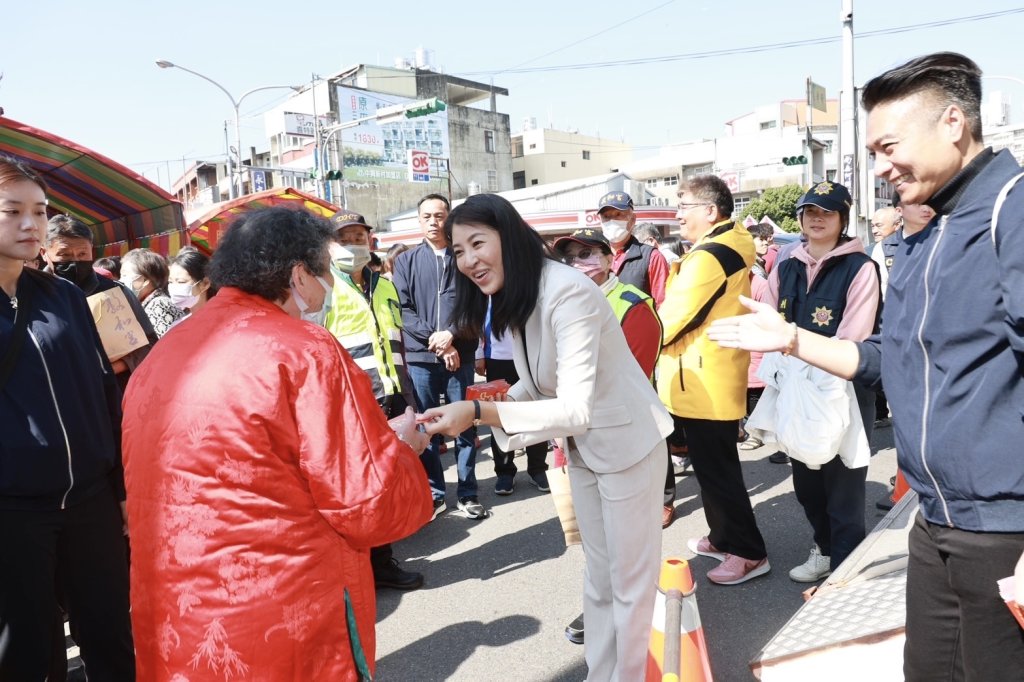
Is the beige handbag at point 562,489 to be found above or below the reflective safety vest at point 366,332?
below

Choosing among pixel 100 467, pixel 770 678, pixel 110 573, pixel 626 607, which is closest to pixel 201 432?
pixel 100 467

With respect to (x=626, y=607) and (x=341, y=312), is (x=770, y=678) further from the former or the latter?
(x=341, y=312)

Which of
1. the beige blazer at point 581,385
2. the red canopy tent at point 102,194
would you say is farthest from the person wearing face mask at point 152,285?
the beige blazer at point 581,385

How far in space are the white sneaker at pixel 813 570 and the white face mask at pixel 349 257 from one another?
320cm

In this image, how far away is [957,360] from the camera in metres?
1.50

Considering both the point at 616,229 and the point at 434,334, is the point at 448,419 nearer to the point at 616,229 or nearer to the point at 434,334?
the point at 434,334

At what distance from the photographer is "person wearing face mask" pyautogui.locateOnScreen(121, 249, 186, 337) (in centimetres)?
434

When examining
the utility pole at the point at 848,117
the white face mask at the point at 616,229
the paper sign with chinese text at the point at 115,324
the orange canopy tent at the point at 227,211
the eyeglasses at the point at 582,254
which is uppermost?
the utility pole at the point at 848,117

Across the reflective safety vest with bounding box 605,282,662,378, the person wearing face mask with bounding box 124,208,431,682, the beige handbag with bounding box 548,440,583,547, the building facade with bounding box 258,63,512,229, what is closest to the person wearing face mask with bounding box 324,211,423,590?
the beige handbag with bounding box 548,440,583,547

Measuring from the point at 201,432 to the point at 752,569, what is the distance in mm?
3101

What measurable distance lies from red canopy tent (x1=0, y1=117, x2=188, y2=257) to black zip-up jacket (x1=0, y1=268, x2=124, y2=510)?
4301 millimetres

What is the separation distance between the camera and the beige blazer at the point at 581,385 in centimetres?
226

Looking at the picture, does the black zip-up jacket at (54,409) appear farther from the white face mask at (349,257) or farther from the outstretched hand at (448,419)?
the white face mask at (349,257)

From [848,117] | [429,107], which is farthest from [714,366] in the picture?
[429,107]
